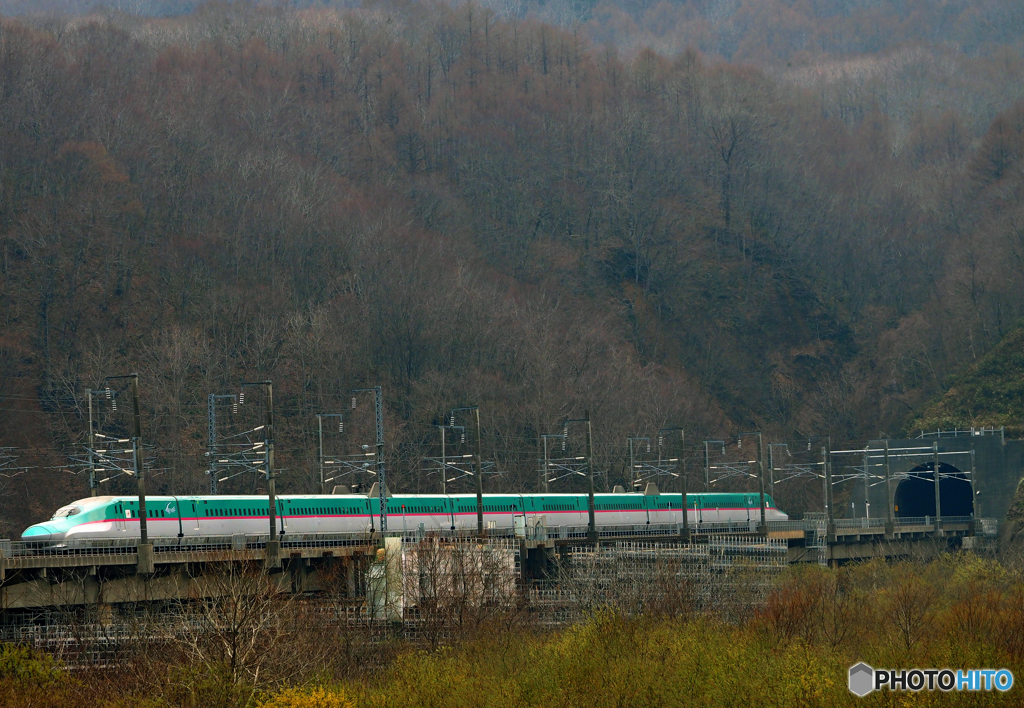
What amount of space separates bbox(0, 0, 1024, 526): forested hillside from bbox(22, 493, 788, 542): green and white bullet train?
2243 cm

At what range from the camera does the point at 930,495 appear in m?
124

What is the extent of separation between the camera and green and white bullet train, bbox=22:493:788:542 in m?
60.8

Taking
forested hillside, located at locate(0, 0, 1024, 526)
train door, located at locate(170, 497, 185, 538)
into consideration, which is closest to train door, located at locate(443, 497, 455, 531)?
train door, located at locate(170, 497, 185, 538)

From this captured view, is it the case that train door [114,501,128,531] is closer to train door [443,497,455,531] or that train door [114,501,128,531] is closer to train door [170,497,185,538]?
train door [170,497,185,538]

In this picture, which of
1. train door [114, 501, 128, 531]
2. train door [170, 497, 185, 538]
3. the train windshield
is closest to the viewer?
train door [114, 501, 128, 531]

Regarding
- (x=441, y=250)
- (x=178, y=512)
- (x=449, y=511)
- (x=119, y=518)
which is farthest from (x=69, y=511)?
(x=441, y=250)

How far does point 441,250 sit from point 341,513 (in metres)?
80.7

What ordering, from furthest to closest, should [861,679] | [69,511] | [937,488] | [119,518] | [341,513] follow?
1. [937,488]
2. [341,513]
3. [69,511]
4. [119,518]
5. [861,679]

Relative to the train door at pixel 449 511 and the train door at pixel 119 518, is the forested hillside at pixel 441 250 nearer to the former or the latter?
the train door at pixel 449 511

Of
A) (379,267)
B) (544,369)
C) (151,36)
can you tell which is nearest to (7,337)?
(379,267)

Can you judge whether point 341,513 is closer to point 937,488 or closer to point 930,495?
point 937,488

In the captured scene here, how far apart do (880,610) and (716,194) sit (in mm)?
122234

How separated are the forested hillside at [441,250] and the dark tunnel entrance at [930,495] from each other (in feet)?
72.2

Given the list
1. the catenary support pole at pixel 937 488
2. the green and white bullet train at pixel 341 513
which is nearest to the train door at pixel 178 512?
the green and white bullet train at pixel 341 513
